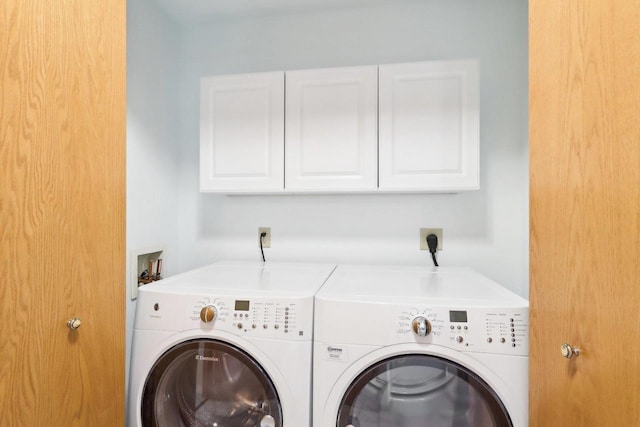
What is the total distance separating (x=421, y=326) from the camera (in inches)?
39.4

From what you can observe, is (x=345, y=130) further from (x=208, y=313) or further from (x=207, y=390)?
(x=207, y=390)

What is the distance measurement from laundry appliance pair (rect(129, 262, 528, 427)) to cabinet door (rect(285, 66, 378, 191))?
22.1 inches

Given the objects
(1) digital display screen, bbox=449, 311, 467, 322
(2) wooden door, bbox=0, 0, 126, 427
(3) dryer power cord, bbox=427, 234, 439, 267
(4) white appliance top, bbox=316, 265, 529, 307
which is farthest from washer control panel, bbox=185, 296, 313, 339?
(3) dryer power cord, bbox=427, 234, 439, 267

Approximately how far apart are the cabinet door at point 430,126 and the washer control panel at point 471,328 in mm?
646

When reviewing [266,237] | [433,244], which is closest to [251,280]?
[266,237]

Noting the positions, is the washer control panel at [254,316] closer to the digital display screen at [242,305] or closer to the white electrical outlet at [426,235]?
the digital display screen at [242,305]

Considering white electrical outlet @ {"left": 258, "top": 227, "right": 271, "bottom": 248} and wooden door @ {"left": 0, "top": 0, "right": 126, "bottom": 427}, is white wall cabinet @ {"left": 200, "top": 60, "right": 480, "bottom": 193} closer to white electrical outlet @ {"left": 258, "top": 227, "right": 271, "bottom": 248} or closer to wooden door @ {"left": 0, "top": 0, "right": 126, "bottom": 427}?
white electrical outlet @ {"left": 258, "top": 227, "right": 271, "bottom": 248}

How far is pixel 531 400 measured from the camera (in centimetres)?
94

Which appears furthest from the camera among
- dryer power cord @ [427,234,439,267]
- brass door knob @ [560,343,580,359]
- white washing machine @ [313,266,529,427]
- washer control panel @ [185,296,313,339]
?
dryer power cord @ [427,234,439,267]

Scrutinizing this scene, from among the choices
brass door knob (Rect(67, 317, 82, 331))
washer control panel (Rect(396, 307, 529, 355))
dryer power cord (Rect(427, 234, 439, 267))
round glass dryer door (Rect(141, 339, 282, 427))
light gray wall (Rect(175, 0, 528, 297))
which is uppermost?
light gray wall (Rect(175, 0, 528, 297))

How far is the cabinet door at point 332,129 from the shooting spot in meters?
1.53

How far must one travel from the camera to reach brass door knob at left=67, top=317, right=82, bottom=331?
82 cm

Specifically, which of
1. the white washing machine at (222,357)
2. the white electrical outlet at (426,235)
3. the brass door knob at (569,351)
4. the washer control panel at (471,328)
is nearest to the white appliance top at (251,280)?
the white washing machine at (222,357)

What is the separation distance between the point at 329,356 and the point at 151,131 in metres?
1.49
